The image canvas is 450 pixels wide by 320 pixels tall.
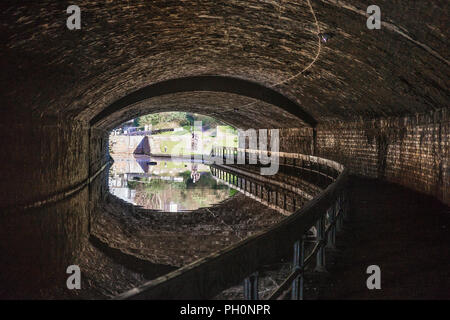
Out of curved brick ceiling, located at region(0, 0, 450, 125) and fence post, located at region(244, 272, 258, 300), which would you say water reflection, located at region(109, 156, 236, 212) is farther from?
fence post, located at region(244, 272, 258, 300)

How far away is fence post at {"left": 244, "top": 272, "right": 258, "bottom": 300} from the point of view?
2979 millimetres

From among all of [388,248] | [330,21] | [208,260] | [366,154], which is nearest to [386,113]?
[366,154]

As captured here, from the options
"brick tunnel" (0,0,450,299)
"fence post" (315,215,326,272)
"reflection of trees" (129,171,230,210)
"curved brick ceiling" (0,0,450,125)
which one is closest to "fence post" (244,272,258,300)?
"brick tunnel" (0,0,450,299)

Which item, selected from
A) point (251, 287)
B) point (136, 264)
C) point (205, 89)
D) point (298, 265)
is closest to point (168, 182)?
point (205, 89)

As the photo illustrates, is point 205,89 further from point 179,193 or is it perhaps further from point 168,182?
point 168,182

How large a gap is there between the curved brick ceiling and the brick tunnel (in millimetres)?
41

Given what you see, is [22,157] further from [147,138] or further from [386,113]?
[147,138]

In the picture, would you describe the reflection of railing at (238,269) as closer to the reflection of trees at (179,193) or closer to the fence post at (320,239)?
the fence post at (320,239)

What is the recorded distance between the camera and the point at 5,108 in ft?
30.3

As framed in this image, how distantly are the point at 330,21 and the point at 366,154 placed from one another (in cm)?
978

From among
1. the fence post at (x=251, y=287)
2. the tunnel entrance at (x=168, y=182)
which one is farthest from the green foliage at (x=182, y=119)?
the fence post at (x=251, y=287)

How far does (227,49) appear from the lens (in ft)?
46.5

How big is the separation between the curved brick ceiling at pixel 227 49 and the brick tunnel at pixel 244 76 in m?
0.04
